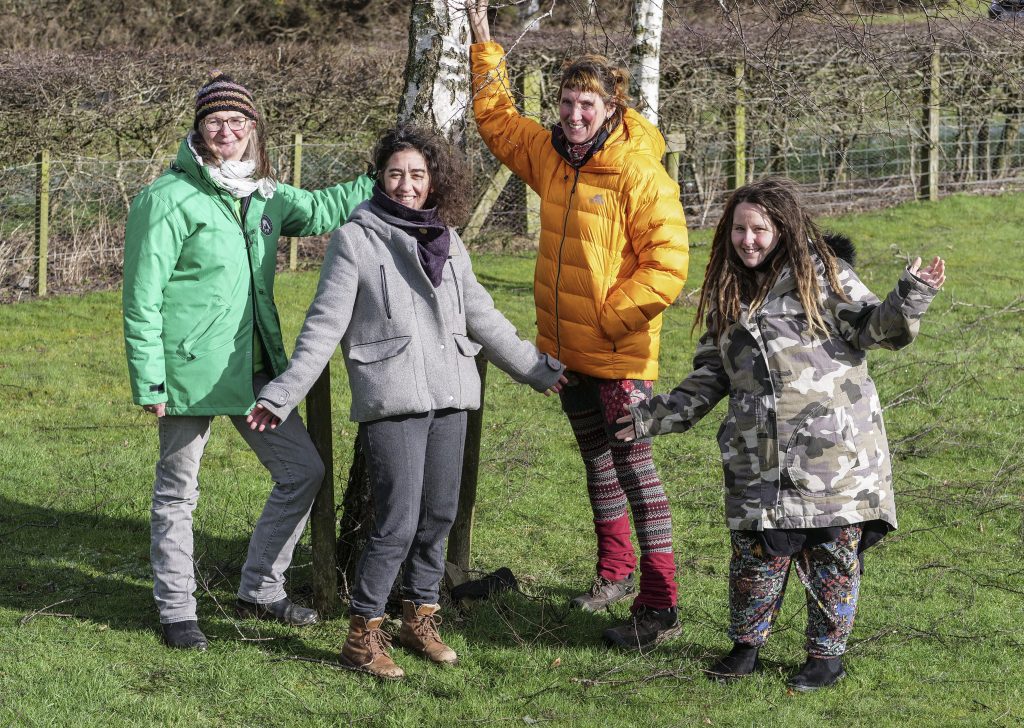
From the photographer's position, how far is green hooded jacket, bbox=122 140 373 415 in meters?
4.03

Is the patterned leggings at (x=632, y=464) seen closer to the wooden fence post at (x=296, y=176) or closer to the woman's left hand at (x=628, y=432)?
the woman's left hand at (x=628, y=432)

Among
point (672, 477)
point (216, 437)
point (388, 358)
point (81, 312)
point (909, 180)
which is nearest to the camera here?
point (388, 358)

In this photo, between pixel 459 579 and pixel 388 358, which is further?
pixel 459 579

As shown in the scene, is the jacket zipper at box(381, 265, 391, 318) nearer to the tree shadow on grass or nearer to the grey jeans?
the grey jeans

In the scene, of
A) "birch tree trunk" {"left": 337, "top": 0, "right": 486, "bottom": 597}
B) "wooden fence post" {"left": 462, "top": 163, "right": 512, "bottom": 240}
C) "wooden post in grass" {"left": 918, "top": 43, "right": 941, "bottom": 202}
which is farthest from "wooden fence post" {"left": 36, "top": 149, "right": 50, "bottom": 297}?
"wooden post in grass" {"left": 918, "top": 43, "right": 941, "bottom": 202}

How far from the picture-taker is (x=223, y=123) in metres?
4.07

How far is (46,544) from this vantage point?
212 inches

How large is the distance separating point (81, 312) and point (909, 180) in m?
9.10

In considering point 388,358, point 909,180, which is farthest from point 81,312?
point 909,180

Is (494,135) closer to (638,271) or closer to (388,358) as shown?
(638,271)

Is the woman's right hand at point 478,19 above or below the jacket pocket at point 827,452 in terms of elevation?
above

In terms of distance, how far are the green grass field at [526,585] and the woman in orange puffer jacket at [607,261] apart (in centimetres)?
49

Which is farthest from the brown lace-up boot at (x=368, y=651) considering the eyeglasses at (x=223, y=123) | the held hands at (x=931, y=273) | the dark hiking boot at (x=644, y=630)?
the held hands at (x=931, y=273)

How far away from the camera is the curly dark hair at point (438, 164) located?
3969mm
